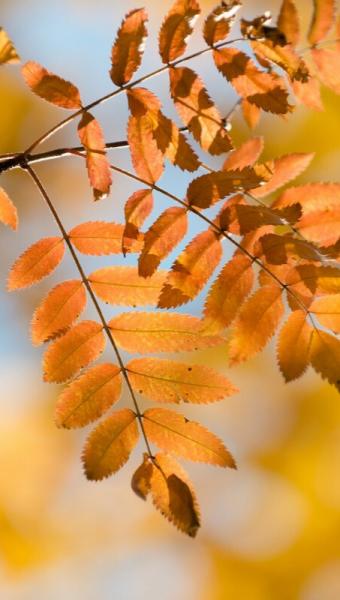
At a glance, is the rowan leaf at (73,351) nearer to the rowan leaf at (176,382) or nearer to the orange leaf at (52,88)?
the rowan leaf at (176,382)

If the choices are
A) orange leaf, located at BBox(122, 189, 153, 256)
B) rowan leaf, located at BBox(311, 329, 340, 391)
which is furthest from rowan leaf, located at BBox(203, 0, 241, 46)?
rowan leaf, located at BBox(311, 329, 340, 391)

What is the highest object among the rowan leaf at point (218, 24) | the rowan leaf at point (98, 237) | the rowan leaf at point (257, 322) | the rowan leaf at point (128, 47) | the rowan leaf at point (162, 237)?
the rowan leaf at point (128, 47)

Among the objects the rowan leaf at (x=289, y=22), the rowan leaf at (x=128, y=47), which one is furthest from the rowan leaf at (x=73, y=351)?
the rowan leaf at (x=289, y=22)

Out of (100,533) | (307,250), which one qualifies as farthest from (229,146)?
(100,533)

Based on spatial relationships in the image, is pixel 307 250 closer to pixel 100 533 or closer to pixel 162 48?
pixel 162 48

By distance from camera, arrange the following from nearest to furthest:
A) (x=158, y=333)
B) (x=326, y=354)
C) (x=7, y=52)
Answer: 1. (x=7, y=52)
2. (x=326, y=354)
3. (x=158, y=333)

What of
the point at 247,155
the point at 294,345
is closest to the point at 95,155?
the point at 247,155

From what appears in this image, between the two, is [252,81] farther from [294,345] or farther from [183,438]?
[183,438]
